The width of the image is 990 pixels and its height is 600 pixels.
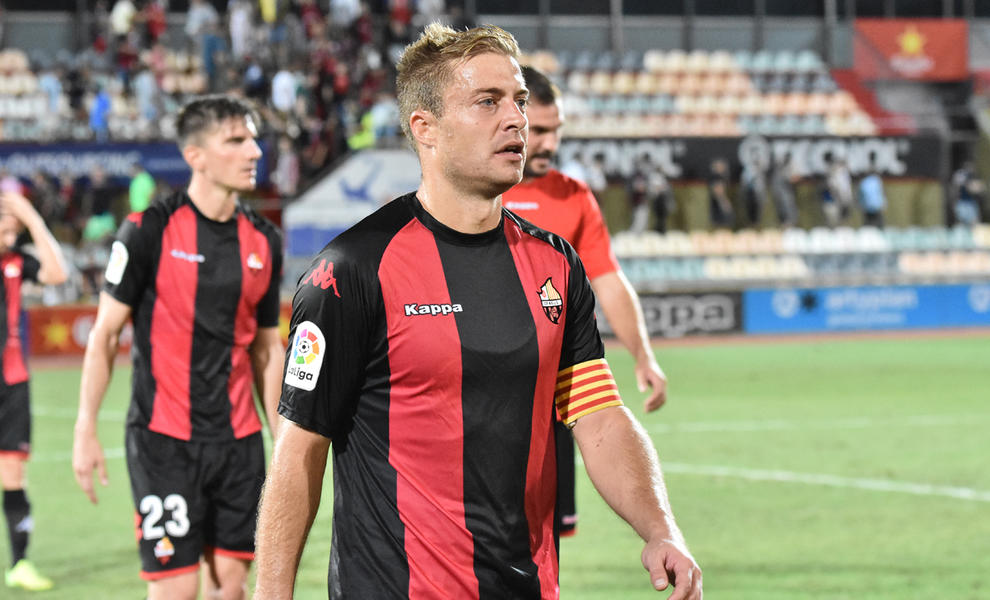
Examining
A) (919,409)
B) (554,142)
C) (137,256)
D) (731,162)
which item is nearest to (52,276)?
(137,256)

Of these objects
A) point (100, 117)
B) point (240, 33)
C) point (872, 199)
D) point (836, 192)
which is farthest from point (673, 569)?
point (872, 199)

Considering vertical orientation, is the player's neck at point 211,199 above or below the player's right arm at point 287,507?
above

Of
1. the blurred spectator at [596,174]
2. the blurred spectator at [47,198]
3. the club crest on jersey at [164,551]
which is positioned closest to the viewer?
the club crest on jersey at [164,551]

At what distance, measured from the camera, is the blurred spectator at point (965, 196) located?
26.4 meters

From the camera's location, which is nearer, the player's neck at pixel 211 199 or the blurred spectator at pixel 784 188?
the player's neck at pixel 211 199

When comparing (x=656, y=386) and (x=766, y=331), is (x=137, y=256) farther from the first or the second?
(x=766, y=331)

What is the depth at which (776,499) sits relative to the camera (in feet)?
28.9

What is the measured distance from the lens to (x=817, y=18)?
34.5m

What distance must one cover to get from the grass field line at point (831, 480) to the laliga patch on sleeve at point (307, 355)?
279 inches

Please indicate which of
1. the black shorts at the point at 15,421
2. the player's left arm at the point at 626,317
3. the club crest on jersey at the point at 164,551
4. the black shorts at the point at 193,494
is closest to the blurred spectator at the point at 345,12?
the black shorts at the point at 15,421

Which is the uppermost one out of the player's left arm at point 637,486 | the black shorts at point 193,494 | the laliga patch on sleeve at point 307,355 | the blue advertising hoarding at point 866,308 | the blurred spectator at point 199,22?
the blurred spectator at point 199,22

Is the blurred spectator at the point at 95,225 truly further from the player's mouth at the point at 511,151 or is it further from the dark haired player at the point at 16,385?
the player's mouth at the point at 511,151

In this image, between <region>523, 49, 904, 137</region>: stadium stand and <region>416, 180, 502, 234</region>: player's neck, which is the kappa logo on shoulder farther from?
<region>523, 49, 904, 137</region>: stadium stand

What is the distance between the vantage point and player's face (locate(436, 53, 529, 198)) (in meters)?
2.79
